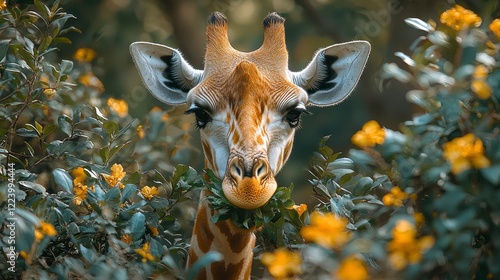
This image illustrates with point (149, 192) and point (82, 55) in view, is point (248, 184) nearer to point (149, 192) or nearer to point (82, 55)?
point (149, 192)

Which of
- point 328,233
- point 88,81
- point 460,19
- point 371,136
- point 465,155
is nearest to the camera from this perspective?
point 328,233

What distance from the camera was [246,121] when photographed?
4.17 meters

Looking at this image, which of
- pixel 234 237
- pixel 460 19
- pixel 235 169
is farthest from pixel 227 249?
pixel 460 19

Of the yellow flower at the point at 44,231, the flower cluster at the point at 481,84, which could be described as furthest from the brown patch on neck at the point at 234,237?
the flower cluster at the point at 481,84

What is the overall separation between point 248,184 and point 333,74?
1503 millimetres

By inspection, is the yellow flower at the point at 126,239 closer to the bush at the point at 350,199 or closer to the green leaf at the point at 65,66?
the bush at the point at 350,199

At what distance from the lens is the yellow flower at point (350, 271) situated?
97.7 inches

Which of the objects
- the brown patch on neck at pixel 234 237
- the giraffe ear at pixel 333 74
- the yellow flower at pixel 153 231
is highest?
the giraffe ear at pixel 333 74

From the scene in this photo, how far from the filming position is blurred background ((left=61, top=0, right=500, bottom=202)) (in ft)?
36.3

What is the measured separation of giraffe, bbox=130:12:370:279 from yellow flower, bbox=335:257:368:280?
129 cm

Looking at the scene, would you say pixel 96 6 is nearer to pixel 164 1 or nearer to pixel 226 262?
pixel 164 1

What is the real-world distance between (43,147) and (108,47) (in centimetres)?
866

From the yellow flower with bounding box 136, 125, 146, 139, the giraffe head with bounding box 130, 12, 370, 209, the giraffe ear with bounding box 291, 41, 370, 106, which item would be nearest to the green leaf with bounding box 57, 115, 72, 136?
the giraffe head with bounding box 130, 12, 370, 209

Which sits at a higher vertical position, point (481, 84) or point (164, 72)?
point (481, 84)
